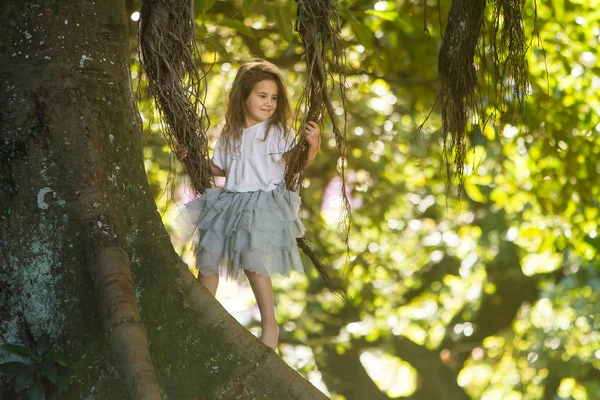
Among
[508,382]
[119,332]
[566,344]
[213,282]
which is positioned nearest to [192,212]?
[213,282]

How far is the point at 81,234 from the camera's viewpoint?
257 centimetres

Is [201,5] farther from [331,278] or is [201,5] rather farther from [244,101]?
[331,278]

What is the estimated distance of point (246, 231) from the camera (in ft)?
10.3

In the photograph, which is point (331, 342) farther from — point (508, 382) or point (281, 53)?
point (281, 53)

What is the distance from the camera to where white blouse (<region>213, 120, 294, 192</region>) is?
10.5 feet

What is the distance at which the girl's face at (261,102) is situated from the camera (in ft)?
10.8

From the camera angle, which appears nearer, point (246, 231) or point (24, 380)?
point (24, 380)

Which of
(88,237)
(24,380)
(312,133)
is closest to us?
(24,380)

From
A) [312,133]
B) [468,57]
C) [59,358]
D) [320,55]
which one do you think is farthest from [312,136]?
[59,358]

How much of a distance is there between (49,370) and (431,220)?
771 centimetres

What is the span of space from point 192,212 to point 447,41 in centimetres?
105

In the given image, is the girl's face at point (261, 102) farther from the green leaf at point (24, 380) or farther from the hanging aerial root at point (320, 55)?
the green leaf at point (24, 380)

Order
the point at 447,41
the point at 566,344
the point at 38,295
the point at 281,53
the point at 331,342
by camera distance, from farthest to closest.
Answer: the point at 331,342 → the point at 566,344 → the point at 281,53 → the point at 447,41 → the point at 38,295

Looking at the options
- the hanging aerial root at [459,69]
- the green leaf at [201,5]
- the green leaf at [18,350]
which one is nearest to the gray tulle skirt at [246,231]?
the hanging aerial root at [459,69]
